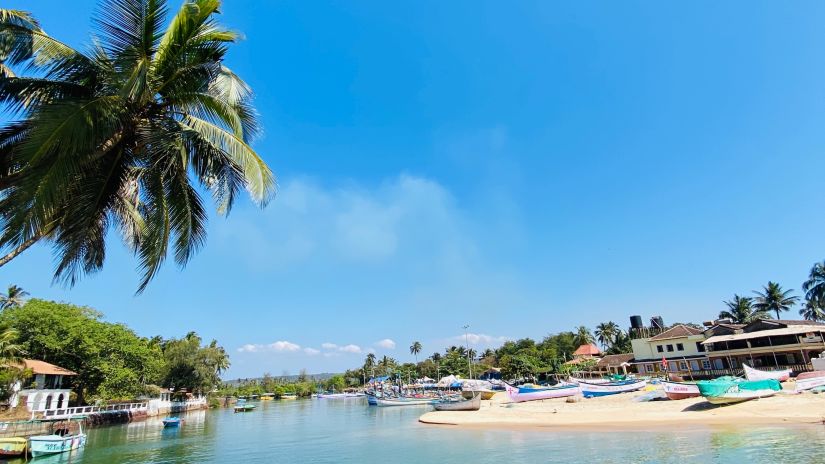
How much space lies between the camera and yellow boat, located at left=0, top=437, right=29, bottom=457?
22.5 meters

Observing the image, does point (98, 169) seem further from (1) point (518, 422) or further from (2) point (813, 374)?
(2) point (813, 374)

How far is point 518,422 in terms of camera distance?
3034cm

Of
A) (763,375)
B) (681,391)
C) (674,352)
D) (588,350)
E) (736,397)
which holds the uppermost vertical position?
(588,350)

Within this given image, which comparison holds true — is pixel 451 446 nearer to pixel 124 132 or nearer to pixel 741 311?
pixel 124 132

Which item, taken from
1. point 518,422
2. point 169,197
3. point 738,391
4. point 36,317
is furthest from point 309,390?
point 169,197

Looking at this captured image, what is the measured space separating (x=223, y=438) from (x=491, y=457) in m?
25.2

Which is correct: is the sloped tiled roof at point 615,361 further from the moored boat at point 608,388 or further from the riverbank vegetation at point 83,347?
the riverbank vegetation at point 83,347

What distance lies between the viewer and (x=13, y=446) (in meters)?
22.8

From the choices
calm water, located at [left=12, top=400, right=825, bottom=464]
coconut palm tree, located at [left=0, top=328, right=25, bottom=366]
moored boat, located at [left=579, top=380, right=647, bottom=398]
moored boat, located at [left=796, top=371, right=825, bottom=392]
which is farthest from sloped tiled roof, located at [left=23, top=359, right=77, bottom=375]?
moored boat, located at [left=796, top=371, right=825, bottom=392]

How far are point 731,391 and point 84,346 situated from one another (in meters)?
52.5

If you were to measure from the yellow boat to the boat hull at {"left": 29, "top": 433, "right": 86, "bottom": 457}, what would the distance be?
28 centimetres

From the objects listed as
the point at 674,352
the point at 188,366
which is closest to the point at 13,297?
the point at 188,366

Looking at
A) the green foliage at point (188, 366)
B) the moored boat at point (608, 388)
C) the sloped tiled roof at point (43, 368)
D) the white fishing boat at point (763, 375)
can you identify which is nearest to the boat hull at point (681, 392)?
the white fishing boat at point (763, 375)

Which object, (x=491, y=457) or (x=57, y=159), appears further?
(x=491, y=457)
